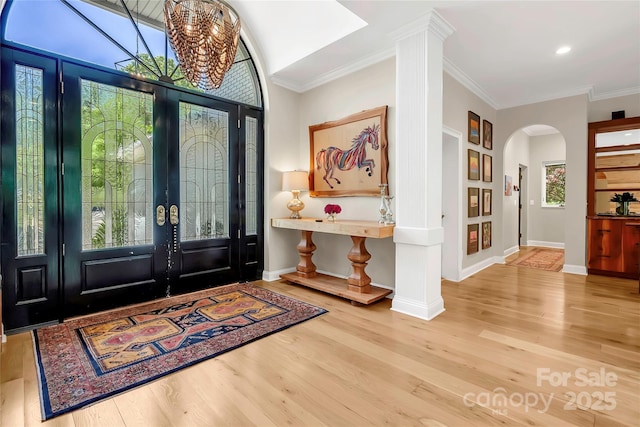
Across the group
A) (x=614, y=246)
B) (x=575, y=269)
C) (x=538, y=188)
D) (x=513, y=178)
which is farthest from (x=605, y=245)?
(x=538, y=188)

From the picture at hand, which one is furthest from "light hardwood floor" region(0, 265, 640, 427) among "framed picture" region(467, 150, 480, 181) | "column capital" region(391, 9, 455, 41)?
"column capital" region(391, 9, 455, 41)

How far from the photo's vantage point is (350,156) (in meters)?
4.00

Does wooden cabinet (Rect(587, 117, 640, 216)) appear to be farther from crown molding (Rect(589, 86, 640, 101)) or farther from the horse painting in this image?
the horse painting

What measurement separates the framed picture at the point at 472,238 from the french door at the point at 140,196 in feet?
10.8

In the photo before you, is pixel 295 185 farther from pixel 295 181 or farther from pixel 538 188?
pixel 538 188

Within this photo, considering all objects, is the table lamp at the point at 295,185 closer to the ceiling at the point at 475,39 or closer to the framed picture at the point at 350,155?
the framed picture at the point at 350,155

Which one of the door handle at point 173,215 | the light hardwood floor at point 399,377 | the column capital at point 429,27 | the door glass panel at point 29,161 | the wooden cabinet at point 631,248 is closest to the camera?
the light hardwood floor at point 399,377

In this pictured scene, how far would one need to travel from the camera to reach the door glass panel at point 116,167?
2996 millimetres

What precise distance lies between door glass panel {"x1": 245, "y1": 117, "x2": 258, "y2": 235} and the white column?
2155 millimetres

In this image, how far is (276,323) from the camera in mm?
2822

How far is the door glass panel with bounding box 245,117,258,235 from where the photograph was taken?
427 cm

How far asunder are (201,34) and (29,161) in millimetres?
2103

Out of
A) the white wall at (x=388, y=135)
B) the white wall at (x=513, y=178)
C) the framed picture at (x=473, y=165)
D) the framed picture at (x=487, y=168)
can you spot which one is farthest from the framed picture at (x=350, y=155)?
the white wall at (x=513, y=178)

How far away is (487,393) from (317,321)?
1.51 metres
